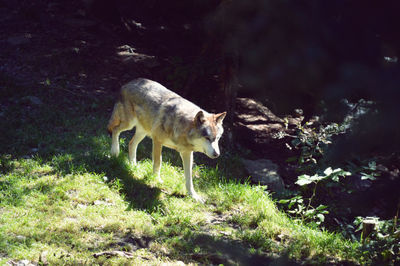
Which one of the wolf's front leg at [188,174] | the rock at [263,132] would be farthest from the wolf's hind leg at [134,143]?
the rock at [263,132]

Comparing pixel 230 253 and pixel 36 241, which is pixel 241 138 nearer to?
pixel 36 241

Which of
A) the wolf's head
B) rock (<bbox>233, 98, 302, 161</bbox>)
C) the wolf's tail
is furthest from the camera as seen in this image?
rock (<bbox>233, 98, 302, 161</bbox>)

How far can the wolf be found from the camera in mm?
5441

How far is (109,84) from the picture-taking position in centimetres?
951

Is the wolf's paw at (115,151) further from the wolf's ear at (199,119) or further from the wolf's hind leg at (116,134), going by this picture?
the wolf's ear at (199,119)

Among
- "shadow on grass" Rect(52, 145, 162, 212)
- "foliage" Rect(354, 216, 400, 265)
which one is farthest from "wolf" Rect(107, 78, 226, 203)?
"foliage" Rect(354, 216, 400, 265)

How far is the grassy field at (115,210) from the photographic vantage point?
167 inches

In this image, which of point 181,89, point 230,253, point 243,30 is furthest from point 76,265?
point 181,89

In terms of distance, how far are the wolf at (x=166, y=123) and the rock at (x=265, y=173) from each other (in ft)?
5.26

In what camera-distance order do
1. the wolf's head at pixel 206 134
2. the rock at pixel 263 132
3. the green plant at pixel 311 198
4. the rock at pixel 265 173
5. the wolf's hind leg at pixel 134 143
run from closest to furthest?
the green plant at pixel 311 198 → the wolf's head at pixel 206 134 → the wolf's hind leg at pixel 134 143 → the rock at pixel 265 173 → the rock at pixel 263 132

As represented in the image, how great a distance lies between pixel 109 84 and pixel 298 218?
574 cm

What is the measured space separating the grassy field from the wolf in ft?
1.36

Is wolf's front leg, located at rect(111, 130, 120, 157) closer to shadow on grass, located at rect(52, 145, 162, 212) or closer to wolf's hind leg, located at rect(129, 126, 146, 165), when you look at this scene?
shadow on grass, located at rect(52, 145, 162, 212)

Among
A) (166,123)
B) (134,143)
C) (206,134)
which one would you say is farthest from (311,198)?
(134,143)
